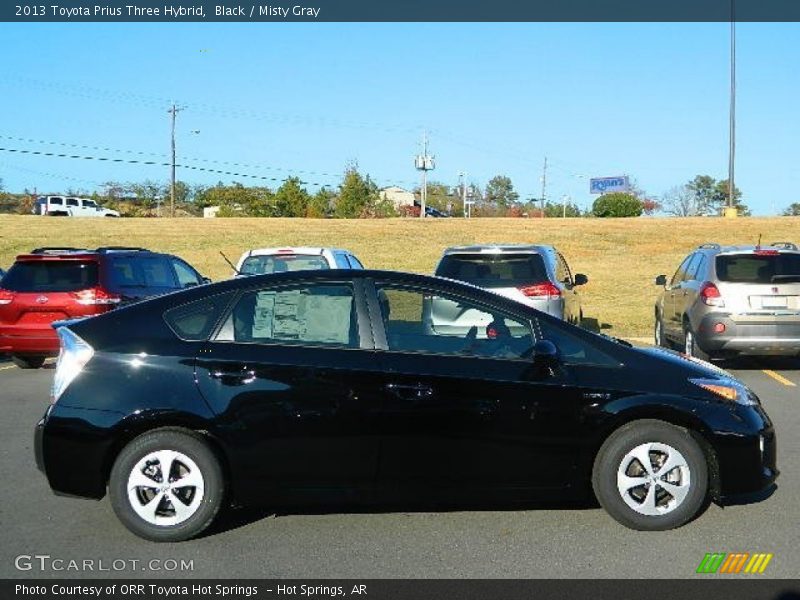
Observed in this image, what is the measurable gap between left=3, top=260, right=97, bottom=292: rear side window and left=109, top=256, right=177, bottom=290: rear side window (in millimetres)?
283

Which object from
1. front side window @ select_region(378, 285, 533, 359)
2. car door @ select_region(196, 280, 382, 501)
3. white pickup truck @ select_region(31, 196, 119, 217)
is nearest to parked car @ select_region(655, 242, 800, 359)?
front side window @ select_region(378, 285, 533, 359)

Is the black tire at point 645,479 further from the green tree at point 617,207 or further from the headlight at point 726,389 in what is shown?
the green tree at point 617,207

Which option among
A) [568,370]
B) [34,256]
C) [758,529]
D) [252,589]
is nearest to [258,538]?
[252,589]

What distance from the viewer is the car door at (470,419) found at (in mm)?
5488

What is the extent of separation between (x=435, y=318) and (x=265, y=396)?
117cm

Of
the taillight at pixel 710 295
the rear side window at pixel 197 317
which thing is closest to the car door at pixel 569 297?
the taillight at pixel 710 295

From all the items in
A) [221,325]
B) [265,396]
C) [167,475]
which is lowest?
[167,475]

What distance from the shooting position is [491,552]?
525cm

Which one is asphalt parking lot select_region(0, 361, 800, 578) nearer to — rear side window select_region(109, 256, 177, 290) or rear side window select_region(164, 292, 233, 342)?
rear side window select_region(164, 292, 233, 342)

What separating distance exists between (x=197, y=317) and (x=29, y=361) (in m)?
8.54

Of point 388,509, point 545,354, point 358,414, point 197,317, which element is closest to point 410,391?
point 358,414

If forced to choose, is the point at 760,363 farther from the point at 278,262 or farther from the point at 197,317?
the point at 197,317

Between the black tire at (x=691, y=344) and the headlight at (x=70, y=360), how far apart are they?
28.4ft

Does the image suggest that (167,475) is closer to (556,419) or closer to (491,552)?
(491,552)
